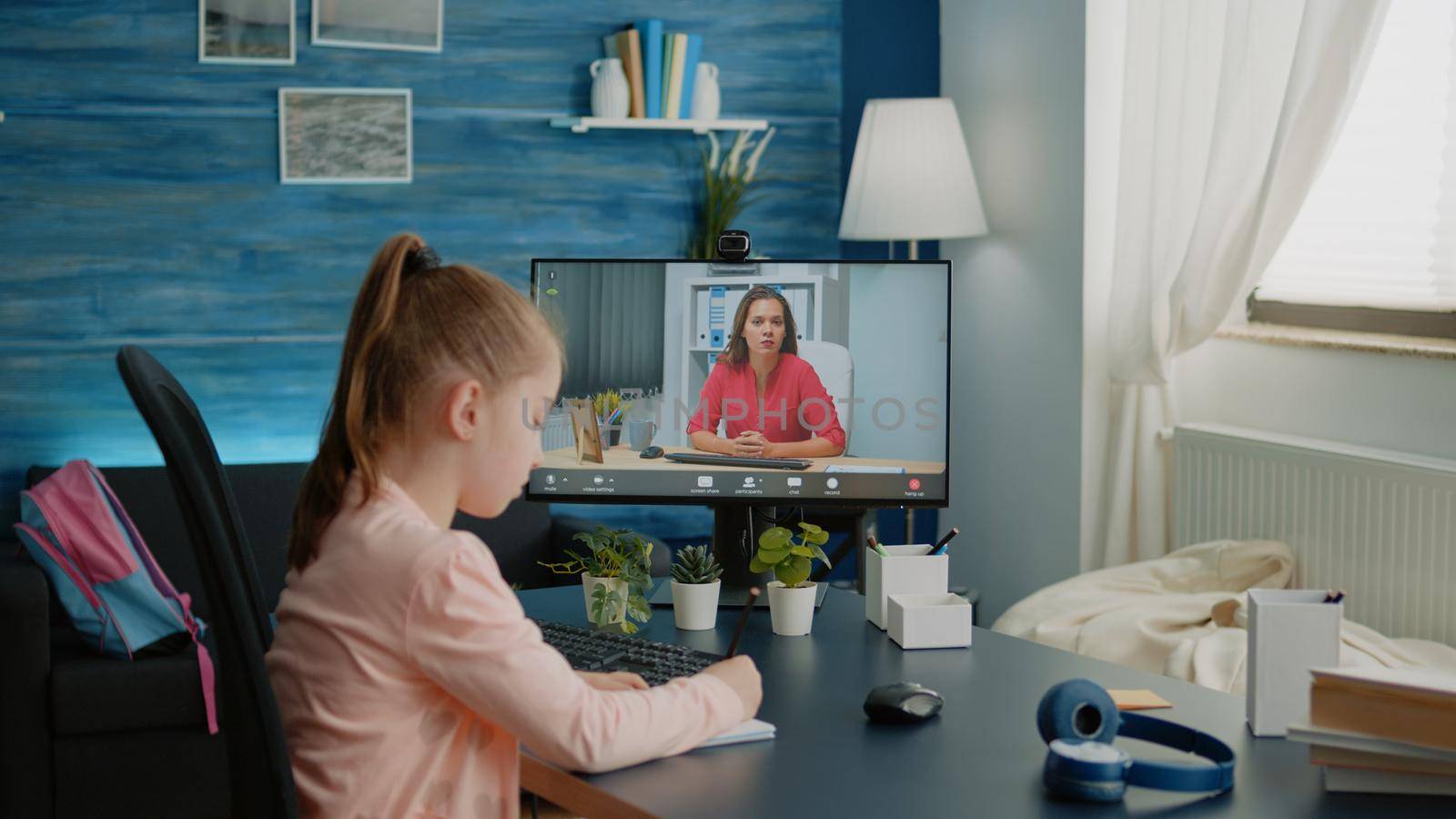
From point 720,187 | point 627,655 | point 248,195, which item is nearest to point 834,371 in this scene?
point 627,655

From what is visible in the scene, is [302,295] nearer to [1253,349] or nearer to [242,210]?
[242,210]

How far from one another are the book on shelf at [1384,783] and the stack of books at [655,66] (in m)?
3.12

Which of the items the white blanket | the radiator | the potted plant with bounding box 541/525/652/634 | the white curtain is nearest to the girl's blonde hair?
the potted plant with bounding box 541/525/652/634

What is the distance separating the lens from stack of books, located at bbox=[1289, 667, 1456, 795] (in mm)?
1242

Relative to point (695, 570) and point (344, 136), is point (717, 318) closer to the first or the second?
point (695, 570)

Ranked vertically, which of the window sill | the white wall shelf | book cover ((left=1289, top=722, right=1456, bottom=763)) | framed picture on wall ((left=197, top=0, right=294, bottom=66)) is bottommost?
book cover ((left=1289, top=722, right=1456, bottom=763))

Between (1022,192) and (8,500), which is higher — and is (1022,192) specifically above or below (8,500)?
above

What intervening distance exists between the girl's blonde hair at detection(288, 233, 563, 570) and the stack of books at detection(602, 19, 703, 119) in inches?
113

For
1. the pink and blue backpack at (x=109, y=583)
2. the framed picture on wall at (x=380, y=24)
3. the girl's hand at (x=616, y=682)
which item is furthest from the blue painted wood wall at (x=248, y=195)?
the girl's hand at (x=616, y=682)

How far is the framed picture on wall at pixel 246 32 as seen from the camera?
3807 mm

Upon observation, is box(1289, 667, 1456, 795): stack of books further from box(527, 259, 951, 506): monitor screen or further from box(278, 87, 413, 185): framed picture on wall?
box(278, 87, 413, 185): framed picture on wall

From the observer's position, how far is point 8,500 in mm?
3707

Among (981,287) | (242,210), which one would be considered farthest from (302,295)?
(981,287)

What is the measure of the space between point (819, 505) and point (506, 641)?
0.99 m
